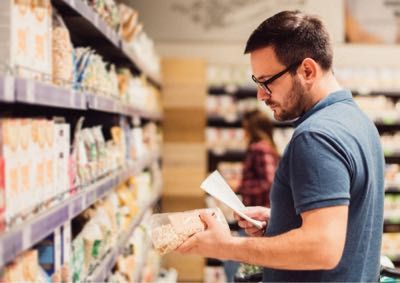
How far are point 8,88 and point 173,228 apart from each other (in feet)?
2.16

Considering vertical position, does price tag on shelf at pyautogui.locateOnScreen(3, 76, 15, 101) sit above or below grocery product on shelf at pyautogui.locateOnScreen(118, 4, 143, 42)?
below

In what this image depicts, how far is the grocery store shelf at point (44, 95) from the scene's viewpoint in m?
1.44

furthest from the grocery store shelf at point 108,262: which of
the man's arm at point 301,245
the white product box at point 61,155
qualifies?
the man's arm at point 301,245

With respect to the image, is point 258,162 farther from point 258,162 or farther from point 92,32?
point 92,32

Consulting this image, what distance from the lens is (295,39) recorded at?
172 centimetres

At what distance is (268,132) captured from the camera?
4.95m

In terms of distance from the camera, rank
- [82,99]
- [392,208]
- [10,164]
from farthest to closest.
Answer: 1. [392,208]
2. [82,99]
3. [10,164]

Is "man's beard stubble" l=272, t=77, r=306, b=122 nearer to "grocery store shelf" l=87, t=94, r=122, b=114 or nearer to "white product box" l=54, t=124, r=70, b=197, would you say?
"white product box" l=54, t=124, r=70, b=197

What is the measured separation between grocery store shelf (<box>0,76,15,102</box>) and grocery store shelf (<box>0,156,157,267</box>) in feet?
1.03

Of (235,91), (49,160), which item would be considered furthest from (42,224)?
(235,91)

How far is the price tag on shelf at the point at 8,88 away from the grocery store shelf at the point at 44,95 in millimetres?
36

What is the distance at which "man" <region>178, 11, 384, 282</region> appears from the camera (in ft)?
4.97

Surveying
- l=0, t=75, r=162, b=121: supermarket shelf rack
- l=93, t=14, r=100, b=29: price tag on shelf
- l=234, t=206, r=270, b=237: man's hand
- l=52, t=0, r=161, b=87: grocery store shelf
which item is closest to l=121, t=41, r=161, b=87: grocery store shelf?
l=52, t=0, r=161, b=87: grocery store shelf

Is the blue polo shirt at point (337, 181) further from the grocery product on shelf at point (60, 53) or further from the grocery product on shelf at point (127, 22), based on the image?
the grocery product on shelf at point (127, 22)
